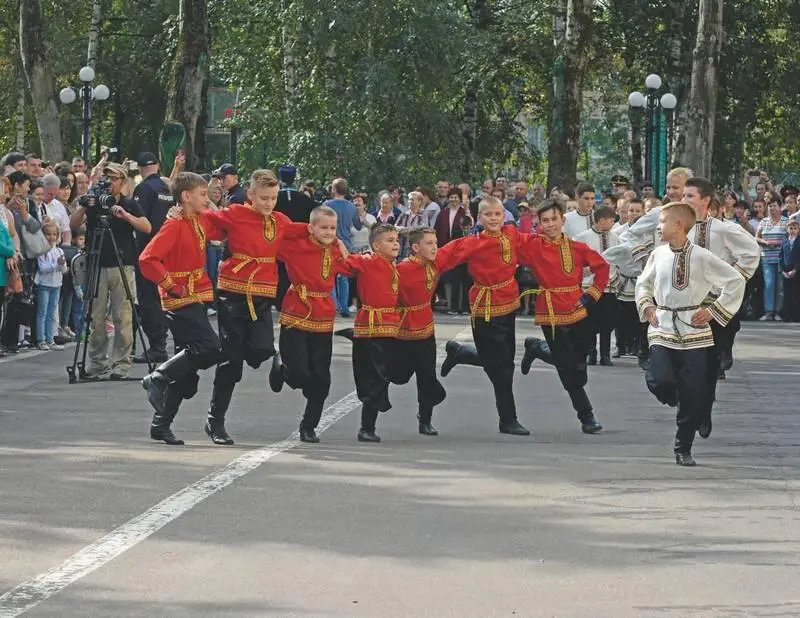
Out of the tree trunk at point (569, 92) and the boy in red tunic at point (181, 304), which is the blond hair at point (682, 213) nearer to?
the boy in red tunic at point (181, 304)

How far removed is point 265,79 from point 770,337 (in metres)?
22.2

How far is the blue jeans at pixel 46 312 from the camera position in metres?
20.9

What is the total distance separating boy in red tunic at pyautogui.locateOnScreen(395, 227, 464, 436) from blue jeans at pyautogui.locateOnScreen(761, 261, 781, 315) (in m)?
15.9

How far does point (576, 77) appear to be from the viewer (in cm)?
3766

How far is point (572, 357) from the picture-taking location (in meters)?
14.0

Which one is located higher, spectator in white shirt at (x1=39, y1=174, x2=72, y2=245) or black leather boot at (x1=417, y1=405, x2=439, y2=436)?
spectator in white shirt at (x1=39, y1=174, x2=72, y2=245)

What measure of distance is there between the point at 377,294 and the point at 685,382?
228 centimetres

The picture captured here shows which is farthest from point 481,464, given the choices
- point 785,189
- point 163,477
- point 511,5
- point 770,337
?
point 511,5

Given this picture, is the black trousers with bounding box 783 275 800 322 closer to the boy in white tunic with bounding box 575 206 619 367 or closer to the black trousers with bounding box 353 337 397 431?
the boy in white tunic with bounding box 575 206 619 367

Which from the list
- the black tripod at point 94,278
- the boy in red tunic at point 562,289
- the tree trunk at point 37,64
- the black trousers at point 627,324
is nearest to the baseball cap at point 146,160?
the black tripod at point 94,278

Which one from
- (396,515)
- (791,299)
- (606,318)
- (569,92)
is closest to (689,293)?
(396,515)

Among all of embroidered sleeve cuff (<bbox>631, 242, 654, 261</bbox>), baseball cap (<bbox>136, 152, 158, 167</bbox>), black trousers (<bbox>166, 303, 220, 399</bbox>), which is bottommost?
black trousers (<bbox>166, 303, 220, 399</bbox>)

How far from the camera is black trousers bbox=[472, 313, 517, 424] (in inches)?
540

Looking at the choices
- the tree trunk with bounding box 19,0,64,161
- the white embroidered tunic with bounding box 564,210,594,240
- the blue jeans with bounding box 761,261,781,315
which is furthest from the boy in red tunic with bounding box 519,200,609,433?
the tree trunk with bounding box 19,0,64,161
